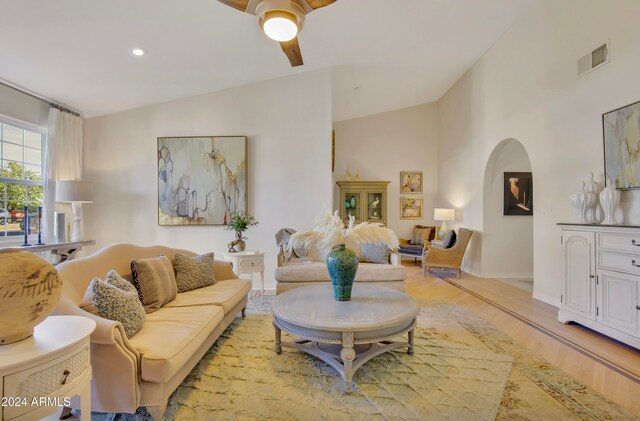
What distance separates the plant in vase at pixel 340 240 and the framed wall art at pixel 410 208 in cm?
510

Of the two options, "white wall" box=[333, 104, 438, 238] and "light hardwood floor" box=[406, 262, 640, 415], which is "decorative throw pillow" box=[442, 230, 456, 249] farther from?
"white wall" box=[333, 104, 438, 238]

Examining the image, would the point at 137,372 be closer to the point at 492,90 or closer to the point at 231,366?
the point at 231,366

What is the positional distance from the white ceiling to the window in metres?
0.59

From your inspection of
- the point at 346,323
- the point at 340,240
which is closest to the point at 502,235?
the point at 340,240

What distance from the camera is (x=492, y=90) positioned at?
16.2 feet

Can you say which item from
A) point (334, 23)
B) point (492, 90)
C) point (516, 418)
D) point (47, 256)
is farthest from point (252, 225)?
point (492, 90)

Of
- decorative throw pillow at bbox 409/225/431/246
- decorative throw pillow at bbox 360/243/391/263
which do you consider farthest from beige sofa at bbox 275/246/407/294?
decorative throw pillow at bbox 409/225/431/246

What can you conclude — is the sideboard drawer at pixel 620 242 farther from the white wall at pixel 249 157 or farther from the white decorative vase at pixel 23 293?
the white decorative vase at pixel 23 293

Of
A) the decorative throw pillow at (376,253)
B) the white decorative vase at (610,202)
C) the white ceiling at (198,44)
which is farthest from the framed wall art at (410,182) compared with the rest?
the white decorative vase at (610,202)

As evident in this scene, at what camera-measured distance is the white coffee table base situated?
6.07ft

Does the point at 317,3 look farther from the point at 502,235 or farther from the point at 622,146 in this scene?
the point at 502,235

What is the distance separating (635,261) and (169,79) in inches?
207

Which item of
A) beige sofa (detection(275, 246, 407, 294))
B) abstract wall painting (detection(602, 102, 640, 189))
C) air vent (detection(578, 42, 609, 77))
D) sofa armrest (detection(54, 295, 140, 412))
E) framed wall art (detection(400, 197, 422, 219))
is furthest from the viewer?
framed wall art (detection(400, 197, 422, 219))

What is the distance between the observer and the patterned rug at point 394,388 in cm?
165
